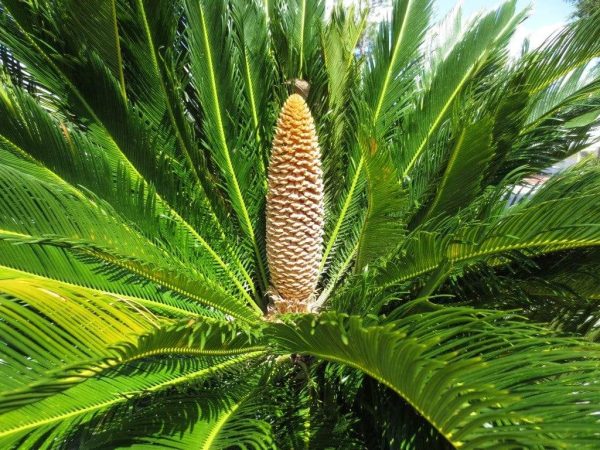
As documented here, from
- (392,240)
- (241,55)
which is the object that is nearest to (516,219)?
(392,240)

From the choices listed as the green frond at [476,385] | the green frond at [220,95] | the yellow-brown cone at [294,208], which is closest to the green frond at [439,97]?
the yellow-brown cone at [294,208]

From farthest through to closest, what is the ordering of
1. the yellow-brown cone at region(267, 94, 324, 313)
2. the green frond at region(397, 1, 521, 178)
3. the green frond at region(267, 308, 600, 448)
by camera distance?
the green frond at region(397, 1, 521, 178), the yellow-brown cone at region(267, 94, 324, 313), the green frond at region(267, 308, 600, 448)

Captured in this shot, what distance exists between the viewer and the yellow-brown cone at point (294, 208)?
2271 mm

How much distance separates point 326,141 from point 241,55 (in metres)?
0.66

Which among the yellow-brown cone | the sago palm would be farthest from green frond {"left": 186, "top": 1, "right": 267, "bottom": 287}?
the yellow-brown cone

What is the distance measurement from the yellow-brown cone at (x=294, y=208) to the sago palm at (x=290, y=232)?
0.01 metres

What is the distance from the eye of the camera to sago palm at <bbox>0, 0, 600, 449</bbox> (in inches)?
46.4

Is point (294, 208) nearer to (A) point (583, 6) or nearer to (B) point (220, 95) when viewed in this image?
(B) point (220, 95)

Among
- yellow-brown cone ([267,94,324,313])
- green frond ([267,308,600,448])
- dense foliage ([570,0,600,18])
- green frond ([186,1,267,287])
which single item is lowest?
green frond ([267,308,600,448])

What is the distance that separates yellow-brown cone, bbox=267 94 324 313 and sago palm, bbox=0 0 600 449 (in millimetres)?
11

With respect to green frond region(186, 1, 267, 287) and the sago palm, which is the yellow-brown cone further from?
green frond region(186, 1, 267, 287)

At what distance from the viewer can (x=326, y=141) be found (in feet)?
9.53

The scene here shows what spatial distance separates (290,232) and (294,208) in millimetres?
115

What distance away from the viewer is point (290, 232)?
7.79 feet
